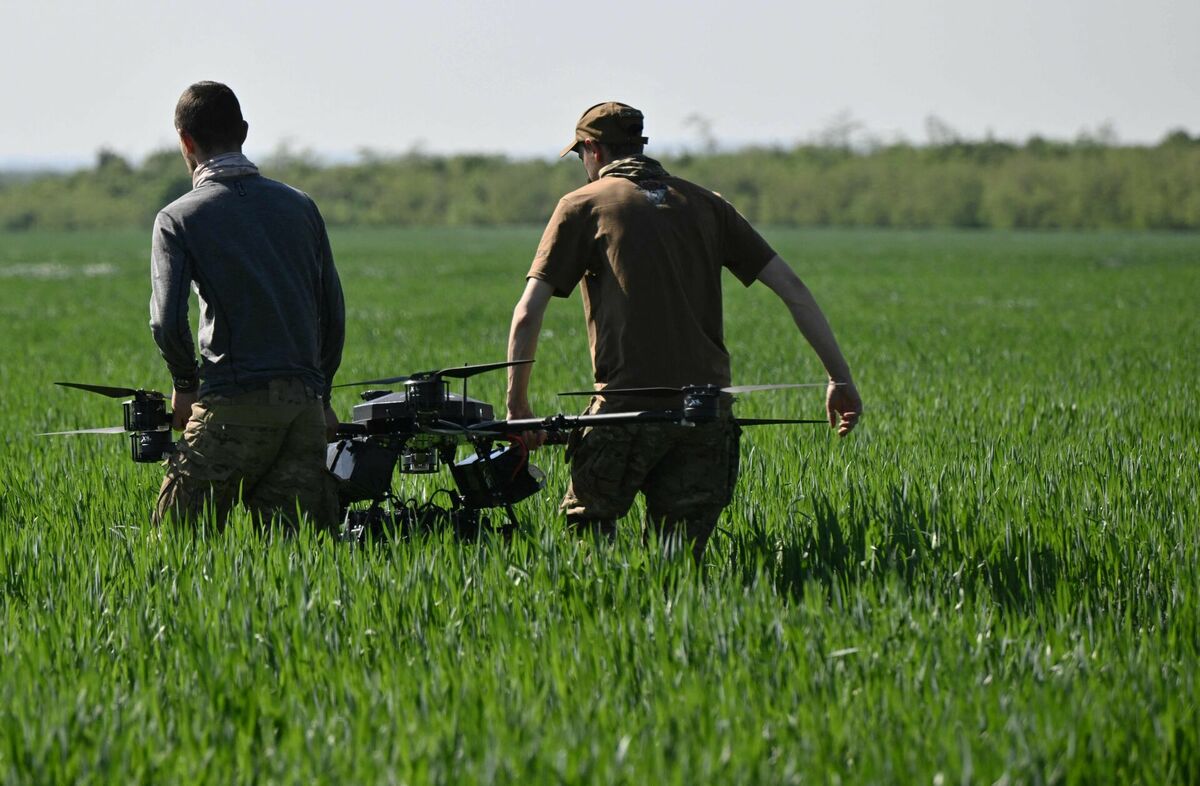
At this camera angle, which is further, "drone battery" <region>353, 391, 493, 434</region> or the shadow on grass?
the shadow on grass

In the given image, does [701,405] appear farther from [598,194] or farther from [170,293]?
[170,293]

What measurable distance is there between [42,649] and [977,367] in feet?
38.7

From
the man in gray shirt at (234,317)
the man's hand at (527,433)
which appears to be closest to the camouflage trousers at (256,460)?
the man in gray shirt at (234,317)

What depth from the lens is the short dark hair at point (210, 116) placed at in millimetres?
4781

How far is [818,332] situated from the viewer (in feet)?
16.3

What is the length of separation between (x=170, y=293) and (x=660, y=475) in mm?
1646

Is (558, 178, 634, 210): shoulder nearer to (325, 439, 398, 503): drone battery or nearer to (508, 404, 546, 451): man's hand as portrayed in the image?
(508, 404, 546, 451): man's hand

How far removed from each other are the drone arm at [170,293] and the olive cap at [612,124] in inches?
52.0

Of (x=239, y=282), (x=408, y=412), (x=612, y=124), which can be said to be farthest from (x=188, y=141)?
(x=612, y=124)

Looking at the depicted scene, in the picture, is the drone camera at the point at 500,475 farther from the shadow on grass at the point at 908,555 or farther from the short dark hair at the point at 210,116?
the short dark hair at the point at 210,116

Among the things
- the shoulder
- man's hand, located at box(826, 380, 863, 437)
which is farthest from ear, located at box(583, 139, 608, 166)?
man's hand, located at box(826, 380, 863, 437)

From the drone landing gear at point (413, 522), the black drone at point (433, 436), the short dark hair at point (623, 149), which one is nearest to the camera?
the black drone at point (433, 436)

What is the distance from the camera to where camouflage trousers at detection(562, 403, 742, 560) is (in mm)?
4836

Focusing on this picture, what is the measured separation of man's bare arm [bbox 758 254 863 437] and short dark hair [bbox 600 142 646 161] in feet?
1.85
